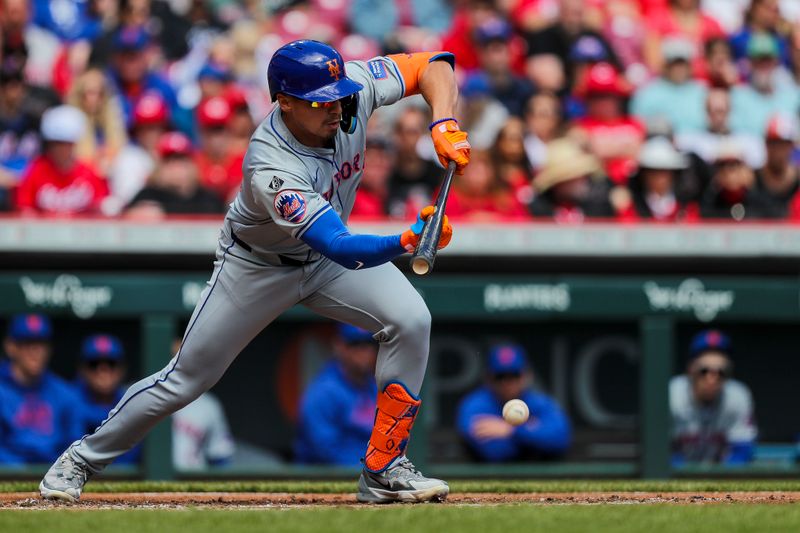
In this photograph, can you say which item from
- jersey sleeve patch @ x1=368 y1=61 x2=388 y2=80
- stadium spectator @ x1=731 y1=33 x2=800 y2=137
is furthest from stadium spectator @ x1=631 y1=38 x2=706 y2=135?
jersey sleeve patch @ x1=368 y1=61 x2=388 y2=80

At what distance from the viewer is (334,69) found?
4.72 m

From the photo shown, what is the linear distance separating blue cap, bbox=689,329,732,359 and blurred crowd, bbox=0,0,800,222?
0.72m

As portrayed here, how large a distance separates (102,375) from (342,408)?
4.35 feet

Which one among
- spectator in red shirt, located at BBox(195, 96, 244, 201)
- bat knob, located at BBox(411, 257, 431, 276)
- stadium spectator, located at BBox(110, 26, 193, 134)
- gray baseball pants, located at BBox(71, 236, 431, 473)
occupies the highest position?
stadium spectator, located at BBox(110, 26, 193, 134)

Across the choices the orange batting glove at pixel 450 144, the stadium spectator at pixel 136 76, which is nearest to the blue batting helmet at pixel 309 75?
the orange batting glove at pixel 450 144

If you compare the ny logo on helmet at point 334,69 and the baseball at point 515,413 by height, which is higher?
the ny logo on helmet at point 334,69

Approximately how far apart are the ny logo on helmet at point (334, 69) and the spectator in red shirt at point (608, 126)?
451 centimetres

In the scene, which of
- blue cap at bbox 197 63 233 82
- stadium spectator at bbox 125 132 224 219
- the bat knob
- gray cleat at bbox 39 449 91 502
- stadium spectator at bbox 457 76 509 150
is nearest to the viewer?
the bat knob

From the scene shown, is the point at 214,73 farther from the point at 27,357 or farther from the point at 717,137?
the point at 717,137

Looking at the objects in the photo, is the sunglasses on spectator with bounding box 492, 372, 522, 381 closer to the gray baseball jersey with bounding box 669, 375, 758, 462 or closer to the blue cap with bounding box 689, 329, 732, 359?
the gray baseball jersey with bounding box 669, 375, 758, 462

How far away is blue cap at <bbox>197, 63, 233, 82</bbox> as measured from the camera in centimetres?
951

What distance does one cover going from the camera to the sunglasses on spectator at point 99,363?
25.4ft

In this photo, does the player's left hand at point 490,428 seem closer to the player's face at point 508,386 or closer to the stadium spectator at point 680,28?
the player's face at point 508,386

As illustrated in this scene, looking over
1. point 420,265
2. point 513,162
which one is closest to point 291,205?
point 420,265
